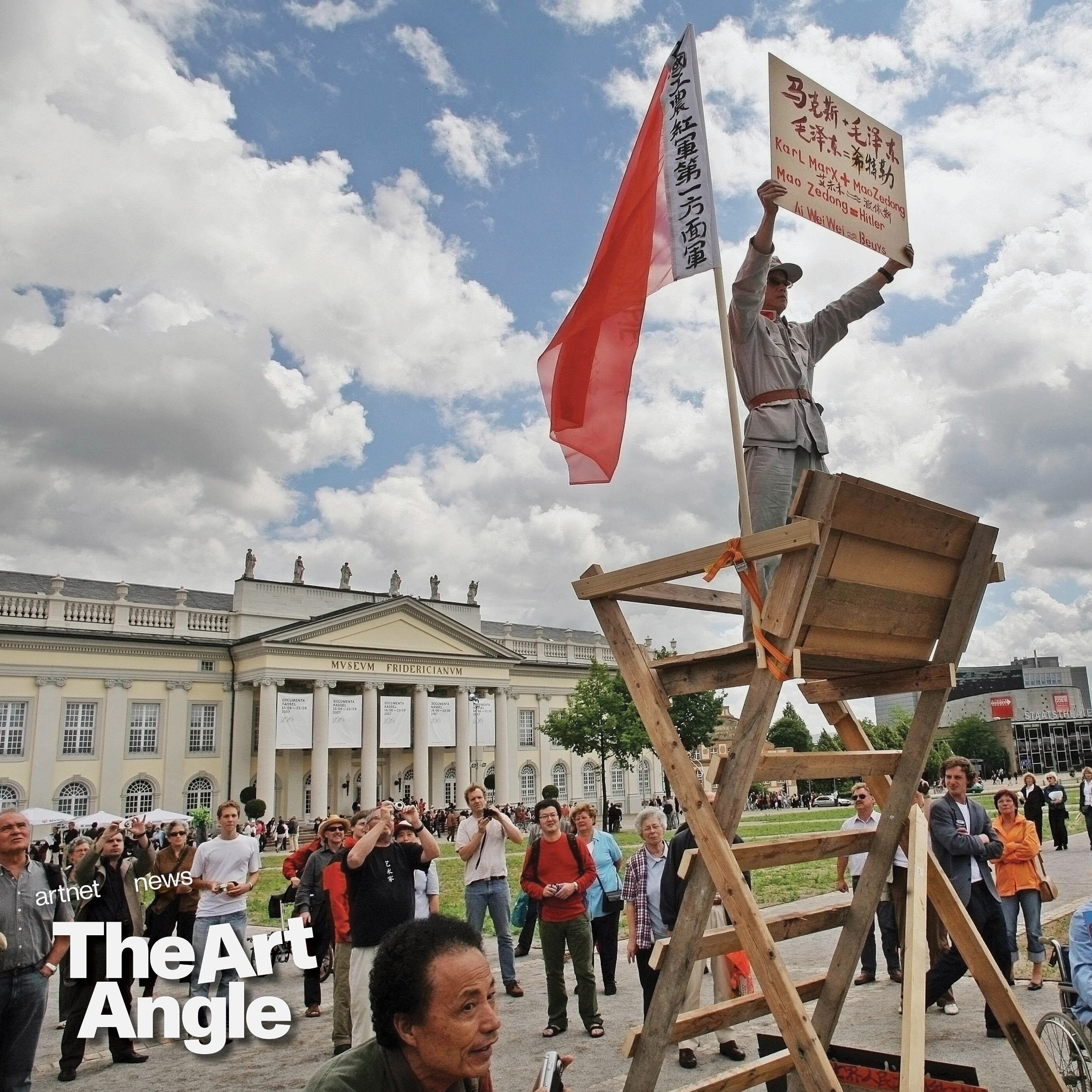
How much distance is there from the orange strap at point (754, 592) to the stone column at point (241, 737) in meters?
52.2

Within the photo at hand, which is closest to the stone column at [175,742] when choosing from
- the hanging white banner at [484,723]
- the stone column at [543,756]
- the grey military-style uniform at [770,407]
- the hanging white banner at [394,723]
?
the hanging white banner at [394,723]

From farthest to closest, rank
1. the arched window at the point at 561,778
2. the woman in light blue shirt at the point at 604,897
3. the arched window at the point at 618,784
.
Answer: the arched window at the point at 618,784, the arched window at the point at 561,778, the woman in light blue shirt at the point at 604,897

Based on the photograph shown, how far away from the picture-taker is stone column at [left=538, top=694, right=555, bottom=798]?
66625 millimetres

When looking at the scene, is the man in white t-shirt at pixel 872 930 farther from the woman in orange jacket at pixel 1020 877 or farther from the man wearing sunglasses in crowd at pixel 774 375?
the man wearing sunglasses in crowd at pixel 774 375

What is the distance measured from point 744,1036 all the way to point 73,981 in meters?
5.95

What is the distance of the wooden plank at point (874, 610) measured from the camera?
3.13 metres

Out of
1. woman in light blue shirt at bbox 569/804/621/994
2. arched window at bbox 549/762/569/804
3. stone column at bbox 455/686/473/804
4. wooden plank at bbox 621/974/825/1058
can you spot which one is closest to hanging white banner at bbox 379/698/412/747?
stone column at bbox 455/686/473/804

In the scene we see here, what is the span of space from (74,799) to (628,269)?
50846 mm

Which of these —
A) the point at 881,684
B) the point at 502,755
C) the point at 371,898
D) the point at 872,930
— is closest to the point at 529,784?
the point at 502,755

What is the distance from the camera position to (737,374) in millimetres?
4102

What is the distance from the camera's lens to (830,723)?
4277 millimetres

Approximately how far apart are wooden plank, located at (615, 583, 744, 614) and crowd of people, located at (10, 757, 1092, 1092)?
5.34 feet

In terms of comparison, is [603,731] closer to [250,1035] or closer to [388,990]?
[250,1035]

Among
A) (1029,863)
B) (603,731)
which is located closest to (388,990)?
(1029,863)
